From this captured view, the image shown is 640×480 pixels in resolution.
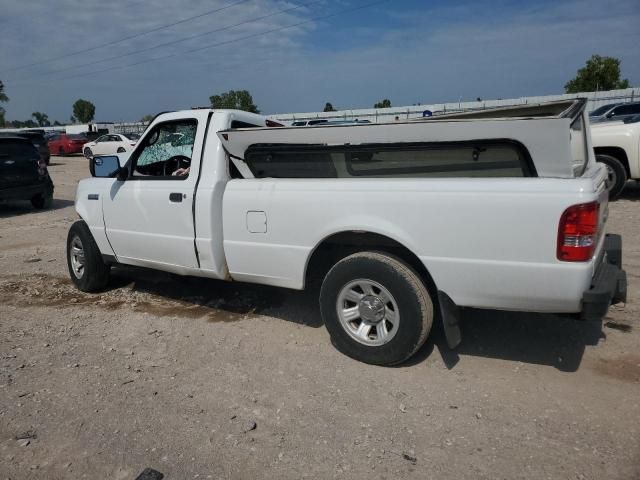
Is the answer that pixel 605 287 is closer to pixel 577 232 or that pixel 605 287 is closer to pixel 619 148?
pixel 577 232

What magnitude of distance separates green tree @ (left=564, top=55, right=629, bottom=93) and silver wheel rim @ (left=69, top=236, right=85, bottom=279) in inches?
1746

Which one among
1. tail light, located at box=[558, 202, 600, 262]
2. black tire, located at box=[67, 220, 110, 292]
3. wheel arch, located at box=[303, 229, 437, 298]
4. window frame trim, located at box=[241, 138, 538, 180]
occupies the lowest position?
black tire, located at box=[67, 220, 110, 292]

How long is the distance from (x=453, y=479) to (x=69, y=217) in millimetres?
10660

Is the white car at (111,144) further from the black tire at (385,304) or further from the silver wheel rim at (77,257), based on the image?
the black tire at (385,304)

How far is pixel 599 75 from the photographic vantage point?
42.1 meters

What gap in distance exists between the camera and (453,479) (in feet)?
8.59

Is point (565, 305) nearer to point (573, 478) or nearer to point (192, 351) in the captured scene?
point (573, 478)

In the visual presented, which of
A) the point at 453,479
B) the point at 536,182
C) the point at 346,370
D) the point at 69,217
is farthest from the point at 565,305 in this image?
the point at 69,217

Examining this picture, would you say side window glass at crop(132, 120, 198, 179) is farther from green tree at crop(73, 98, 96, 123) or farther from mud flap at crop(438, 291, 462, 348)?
green tree at crop(73, 98, 96, 123)

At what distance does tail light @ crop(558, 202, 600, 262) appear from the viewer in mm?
2967

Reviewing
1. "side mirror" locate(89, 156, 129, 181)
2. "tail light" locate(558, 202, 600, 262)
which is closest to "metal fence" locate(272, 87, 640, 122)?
"side mirror" locate(89, 156, 129, 181)

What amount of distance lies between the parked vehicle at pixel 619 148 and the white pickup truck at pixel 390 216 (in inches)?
212

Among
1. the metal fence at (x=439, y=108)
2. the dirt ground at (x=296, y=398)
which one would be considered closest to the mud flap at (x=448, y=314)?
the dirt ground at (x=296, y=398)

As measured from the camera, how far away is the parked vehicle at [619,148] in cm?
912
